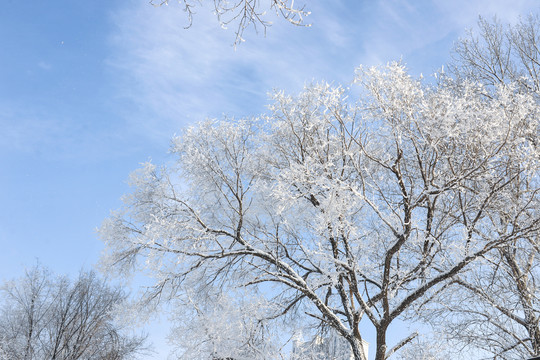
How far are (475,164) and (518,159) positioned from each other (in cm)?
87

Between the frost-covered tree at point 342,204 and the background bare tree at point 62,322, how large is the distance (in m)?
8.10

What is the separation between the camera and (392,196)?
1220cm

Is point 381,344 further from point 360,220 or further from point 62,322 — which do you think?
point 62,322

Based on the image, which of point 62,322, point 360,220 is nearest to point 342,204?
point 360,220

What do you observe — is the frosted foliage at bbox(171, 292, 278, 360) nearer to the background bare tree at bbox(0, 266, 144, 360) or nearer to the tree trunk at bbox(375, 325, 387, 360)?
the tree trunk at bbox(375, 325, 387, 360)

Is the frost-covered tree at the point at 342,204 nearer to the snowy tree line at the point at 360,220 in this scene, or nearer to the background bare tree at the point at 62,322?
the snowy tree line at the point at 360,220

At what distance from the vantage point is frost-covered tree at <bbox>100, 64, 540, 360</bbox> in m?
9.33

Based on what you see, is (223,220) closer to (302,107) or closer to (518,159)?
(302,107)

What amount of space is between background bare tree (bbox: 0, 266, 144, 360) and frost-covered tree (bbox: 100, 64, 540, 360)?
26.6 feet

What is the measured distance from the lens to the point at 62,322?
1825 cm

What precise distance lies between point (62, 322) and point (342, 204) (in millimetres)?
14009

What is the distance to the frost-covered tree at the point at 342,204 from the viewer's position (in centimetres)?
933

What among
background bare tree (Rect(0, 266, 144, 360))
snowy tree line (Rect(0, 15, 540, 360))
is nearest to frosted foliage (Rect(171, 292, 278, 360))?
snowy tree line (Rect(0, 15, 540, 360))

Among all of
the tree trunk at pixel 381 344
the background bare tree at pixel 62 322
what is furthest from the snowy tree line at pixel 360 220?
the background bare tree at pixel 62 322
